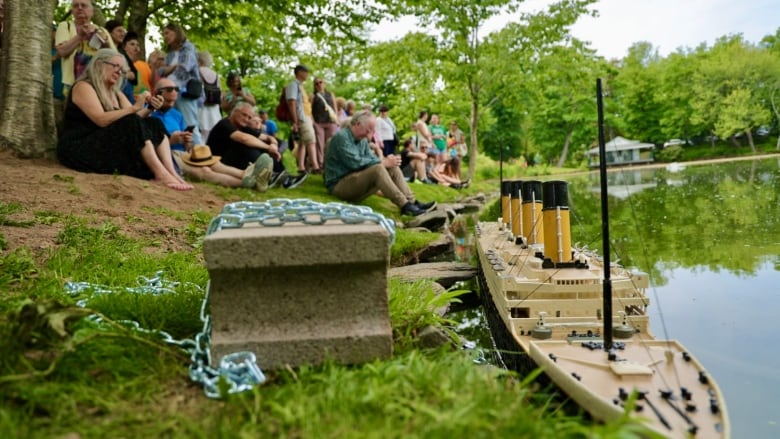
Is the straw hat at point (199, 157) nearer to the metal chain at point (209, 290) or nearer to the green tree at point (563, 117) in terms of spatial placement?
the metal chain at point (209, 290)

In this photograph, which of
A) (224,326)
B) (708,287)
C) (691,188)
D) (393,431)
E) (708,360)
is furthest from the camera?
(691,188)

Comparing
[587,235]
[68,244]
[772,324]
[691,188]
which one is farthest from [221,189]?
[691,188]

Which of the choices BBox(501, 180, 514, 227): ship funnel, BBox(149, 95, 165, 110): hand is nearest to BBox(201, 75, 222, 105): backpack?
BBox(149, 95, 165, 110): hand

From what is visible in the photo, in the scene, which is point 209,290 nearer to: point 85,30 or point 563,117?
point 85,30

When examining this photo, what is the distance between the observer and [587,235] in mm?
11180

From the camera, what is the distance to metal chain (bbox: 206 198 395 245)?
9.04 feet

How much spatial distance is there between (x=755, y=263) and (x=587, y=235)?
139 inches

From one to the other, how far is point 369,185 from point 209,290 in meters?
8.64

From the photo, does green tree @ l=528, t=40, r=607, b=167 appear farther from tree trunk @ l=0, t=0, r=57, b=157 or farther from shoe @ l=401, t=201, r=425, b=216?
tree trunk @ l=0, t=0, r=57, b=157

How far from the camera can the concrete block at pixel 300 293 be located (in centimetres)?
247

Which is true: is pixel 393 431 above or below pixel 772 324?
above

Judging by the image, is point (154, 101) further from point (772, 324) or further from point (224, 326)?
point (772, 324)

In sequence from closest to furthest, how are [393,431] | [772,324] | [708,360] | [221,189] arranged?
[393,431] < [708,360] < [772,324] < [221,189]

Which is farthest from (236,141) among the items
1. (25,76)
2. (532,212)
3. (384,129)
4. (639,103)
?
(639,103)
